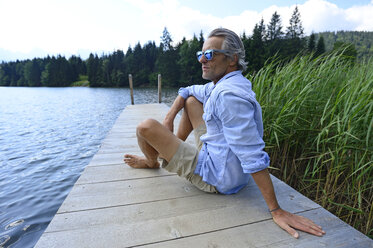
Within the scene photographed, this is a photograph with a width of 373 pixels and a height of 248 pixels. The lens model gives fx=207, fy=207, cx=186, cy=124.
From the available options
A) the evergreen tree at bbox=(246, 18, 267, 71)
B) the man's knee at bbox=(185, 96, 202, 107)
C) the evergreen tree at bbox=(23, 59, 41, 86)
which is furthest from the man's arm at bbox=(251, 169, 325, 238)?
the evergreen tree at bbox=(23, 59, 41, 86)

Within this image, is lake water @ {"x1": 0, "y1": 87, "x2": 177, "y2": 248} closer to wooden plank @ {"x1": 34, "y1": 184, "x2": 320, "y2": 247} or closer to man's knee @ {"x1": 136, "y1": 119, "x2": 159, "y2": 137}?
wooden plank @ {"x1": 34, "y1": 184, "x2": 320, "y2": 247}

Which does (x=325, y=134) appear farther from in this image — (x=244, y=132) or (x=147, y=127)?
(x=147, y=127)

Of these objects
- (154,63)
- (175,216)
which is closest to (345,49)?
(175,216)

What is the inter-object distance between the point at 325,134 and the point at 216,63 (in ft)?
4.50

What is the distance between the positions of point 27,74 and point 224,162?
86.1m

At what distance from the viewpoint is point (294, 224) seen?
129cm

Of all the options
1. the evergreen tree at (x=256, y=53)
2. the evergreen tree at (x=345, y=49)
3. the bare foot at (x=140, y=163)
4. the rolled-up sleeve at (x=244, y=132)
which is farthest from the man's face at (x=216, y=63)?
the evergreen tree at (x=256, y=53)

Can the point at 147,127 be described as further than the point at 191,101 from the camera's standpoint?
No

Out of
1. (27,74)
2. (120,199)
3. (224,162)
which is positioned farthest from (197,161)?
(27,74)

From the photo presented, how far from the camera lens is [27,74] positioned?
67.9m

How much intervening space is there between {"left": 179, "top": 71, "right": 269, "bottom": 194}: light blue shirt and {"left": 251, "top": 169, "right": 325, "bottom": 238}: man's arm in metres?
0.08

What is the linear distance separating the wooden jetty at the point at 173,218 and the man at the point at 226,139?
0.11 metres

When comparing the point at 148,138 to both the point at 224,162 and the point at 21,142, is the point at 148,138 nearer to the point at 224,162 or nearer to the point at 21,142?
the point at 224,162

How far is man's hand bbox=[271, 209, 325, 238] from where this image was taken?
49.2 inches
